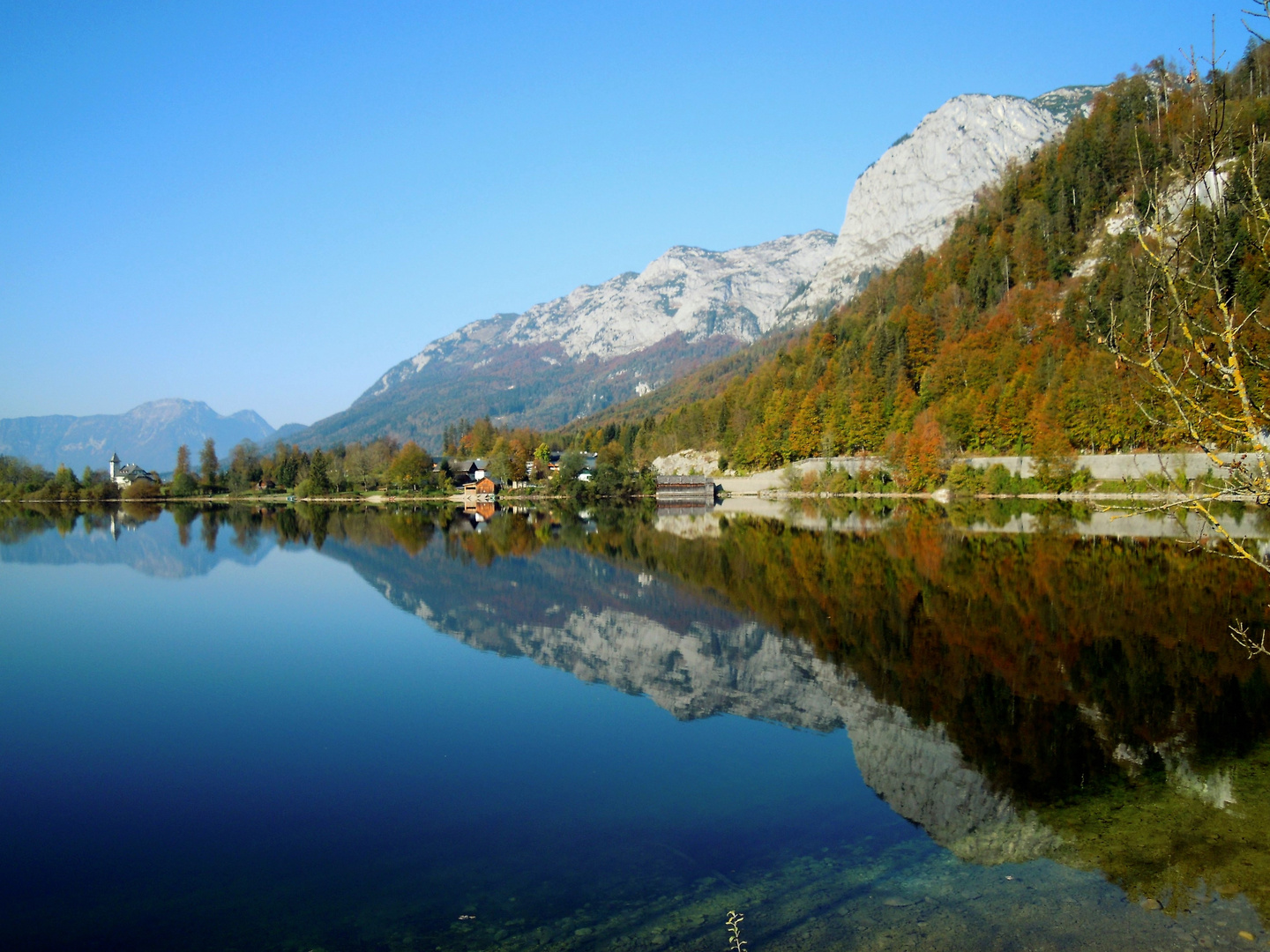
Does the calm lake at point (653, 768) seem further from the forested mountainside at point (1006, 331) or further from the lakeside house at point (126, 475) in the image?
the lakeside house at point (126, 475)

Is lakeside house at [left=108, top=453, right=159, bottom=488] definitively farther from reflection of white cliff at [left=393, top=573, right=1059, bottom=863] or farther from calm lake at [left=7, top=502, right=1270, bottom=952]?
reflection of white cliff at [left=393, top=573, right=1059, bottom=863]

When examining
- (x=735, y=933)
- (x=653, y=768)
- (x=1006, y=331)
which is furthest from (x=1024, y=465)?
(x=735, y=933)

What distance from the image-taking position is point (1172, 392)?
18.6ft

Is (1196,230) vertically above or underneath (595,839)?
above

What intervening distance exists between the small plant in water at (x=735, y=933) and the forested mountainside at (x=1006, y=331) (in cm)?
6532

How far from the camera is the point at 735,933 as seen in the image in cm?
840

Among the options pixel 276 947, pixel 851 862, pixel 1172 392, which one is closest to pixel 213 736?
pixel 276 947

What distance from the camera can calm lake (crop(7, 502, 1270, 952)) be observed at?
9.00m

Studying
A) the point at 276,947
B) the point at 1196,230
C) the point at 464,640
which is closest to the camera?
the point at 1196,230

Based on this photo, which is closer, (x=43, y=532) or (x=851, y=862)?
(x=851, y=862)

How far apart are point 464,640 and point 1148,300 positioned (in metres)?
22.6

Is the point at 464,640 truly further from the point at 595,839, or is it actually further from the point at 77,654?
the point at 595,839

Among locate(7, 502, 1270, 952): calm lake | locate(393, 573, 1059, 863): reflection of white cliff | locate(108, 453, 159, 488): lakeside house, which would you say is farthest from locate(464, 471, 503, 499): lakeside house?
locate(7, 502, 1270, 952): calm lake

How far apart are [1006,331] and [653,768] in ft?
281
